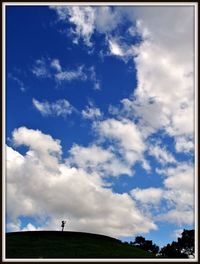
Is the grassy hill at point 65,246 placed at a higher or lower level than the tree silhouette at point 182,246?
higher

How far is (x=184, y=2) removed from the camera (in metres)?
16.8

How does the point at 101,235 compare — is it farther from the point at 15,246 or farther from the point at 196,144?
the point at 196,144

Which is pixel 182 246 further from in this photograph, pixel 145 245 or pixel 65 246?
pixel 65 246

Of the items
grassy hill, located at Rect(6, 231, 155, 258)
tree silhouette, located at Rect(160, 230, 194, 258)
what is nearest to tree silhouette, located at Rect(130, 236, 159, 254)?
tree silhouette, located at Rect(160, 230, 194, 258)

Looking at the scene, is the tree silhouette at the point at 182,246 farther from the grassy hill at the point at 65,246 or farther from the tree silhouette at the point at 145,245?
the grassy hill at the point at 65,246

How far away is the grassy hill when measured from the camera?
41.1 m

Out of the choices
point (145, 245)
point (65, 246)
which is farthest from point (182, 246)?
point (65, 246)

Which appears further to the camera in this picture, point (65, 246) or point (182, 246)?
point (182, 246)

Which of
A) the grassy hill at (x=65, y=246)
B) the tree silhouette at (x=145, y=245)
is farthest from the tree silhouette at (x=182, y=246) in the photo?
the grassy hill at (x=65, y=246)

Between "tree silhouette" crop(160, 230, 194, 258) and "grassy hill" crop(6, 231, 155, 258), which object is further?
"tree silhouette" crop(160, 230, 194, 258)

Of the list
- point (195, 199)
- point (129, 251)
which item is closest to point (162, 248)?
point (129, 251)

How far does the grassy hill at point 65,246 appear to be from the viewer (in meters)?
41.1

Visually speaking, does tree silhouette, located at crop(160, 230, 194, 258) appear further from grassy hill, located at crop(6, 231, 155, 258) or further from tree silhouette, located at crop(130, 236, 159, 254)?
grassy hill, located at crop(6, 231, 155, 258)

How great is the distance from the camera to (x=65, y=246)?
47500mm
